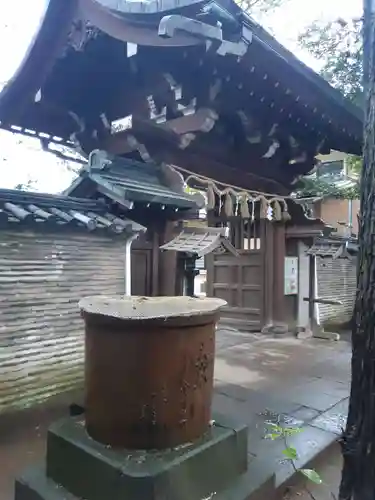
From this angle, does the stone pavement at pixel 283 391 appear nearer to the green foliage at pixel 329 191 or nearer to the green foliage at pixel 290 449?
the green foliage at pixel 290 449

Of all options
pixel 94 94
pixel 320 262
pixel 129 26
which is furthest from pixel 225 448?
pixel 320 262

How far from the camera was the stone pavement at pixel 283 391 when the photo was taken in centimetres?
362

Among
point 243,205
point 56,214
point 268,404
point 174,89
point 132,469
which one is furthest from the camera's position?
point 243,205

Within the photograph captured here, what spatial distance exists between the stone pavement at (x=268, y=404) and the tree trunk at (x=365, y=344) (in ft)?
3.72

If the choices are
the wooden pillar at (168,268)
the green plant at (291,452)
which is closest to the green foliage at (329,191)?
the wooden pillar at (168,268)

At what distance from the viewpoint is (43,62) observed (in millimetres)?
5398

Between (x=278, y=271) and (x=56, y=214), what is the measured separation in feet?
17.7

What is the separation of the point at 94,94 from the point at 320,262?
730 centimetres

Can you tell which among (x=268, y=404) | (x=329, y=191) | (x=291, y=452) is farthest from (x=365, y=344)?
(x=329, y=191)

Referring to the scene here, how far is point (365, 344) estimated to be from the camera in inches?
70.2

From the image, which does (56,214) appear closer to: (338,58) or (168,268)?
(168,268)

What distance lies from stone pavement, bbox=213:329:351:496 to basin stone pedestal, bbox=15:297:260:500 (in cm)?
60

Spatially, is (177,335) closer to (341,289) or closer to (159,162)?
(159,162)

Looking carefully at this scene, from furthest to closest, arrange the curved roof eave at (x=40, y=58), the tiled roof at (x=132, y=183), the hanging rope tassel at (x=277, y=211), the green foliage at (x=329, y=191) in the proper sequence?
1. the green foliage at (x=329, y=191)
2. the hanging rope tassel at (x=277, y=211)
3. the curved roof eave at (x=40, y=58)
4. the tiled roof at (x=132, y=183)
